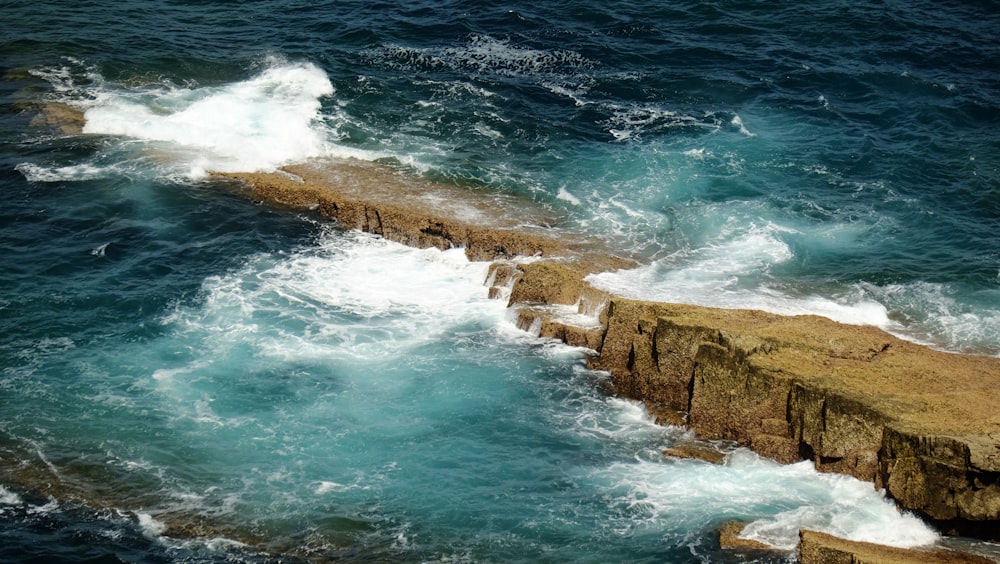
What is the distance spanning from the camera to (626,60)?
2137 inches

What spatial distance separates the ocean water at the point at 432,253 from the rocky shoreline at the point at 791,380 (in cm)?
79

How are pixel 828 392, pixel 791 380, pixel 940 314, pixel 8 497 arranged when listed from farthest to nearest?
pixel 940 314 < pixel 791 380 < pixel 8 497 < pixel 828 392

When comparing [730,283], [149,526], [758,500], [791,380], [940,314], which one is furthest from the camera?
[730,283]

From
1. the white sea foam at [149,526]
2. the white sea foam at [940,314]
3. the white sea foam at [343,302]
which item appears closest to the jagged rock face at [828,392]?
the white sea foam at [940,314]

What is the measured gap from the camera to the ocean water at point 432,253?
84.3 feet

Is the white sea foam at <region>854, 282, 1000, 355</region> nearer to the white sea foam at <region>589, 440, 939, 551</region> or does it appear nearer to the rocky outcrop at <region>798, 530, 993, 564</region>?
the white sea foam at <region>589, 440, 939, 551</region>

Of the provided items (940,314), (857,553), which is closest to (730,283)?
(940,314)

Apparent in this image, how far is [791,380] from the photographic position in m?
26.5

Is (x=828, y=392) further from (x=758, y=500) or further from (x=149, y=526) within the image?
(x=149, y=526)

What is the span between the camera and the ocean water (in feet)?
84.3

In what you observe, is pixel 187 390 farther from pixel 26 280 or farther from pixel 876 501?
pixel 876 501

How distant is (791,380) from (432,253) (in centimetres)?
1605

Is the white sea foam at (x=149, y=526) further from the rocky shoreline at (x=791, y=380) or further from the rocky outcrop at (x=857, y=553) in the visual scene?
the rocky outcrop at (x=857, y=553)

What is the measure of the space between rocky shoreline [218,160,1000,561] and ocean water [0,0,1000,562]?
79 cm
